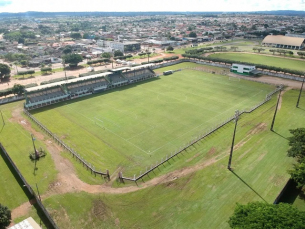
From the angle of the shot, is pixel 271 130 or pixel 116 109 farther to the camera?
pixel 116 109

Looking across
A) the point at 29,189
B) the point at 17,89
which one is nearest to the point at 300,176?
the point at 29,189

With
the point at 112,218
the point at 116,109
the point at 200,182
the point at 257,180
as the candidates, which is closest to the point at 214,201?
the point at 200,182

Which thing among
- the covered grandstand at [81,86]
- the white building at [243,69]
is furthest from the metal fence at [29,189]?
the white building at [243,69]

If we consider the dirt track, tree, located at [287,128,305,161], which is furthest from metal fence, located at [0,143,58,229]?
tree, located at [287,128,305,161]

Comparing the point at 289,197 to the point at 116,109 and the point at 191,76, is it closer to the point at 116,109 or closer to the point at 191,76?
the point at 116,109

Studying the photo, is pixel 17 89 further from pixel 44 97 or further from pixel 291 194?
pixel 291 194

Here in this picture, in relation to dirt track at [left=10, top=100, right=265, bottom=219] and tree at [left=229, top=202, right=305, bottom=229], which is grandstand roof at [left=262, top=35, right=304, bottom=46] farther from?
tree at [left=229, top=202, right=305, bottom=229]
